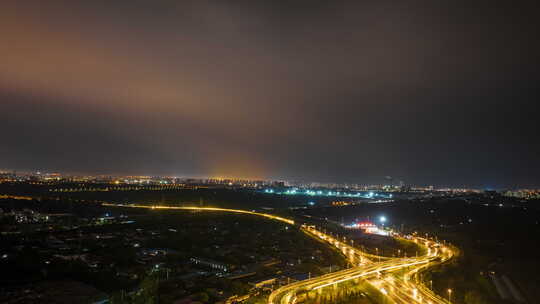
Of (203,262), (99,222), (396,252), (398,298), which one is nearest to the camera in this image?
(398,298)

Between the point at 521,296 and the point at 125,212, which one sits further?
the point at 125,212

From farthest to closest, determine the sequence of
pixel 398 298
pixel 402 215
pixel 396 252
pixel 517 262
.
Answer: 1. pixel 402 215
2. pixel 396 252
3. pixel 517 262
4. pixel 398 298

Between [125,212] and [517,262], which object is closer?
[517,262]

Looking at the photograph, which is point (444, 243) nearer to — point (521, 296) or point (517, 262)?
point (517, 262)

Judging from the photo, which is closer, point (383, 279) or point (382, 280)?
point (382, 280)

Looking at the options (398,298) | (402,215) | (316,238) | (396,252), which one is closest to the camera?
(398,298)

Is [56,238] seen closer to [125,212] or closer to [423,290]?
[125,212]

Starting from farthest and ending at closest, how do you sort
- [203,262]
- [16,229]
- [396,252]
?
[16,229] < [396,252] < [203,262]

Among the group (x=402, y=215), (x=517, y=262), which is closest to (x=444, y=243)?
(x=517, y=262)

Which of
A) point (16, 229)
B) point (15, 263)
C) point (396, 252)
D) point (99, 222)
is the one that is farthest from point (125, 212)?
point (396, 252)
